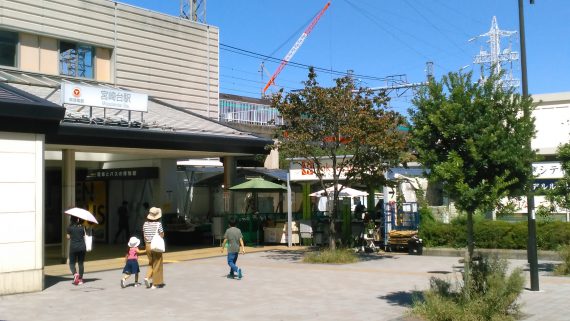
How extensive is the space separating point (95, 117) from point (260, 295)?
868 centimetres

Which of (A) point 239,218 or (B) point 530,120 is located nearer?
(B) point 530,120

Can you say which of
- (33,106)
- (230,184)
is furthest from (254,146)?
(33,106)

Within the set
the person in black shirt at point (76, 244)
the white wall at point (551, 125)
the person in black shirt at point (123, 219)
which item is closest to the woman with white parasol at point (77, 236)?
the person in black shirt at point (76, 244)

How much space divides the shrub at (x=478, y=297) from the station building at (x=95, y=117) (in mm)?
8252

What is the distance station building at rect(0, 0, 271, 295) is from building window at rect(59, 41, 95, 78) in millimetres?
38

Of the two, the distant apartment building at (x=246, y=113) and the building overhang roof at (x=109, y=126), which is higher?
the distant apartment building at (x=246, y=113)

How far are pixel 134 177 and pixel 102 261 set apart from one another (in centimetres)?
653

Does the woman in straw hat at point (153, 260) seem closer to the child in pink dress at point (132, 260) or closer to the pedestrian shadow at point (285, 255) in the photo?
the child in pink dress at point (132, 260)

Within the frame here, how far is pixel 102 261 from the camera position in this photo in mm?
20359

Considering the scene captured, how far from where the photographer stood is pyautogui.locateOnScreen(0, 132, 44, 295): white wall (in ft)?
43.6

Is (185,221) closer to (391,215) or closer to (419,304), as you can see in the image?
(391,215)

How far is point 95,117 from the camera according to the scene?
62.8 feet

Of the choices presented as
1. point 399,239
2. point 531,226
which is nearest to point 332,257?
point 399,239

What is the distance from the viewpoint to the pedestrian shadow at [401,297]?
12.1 m
